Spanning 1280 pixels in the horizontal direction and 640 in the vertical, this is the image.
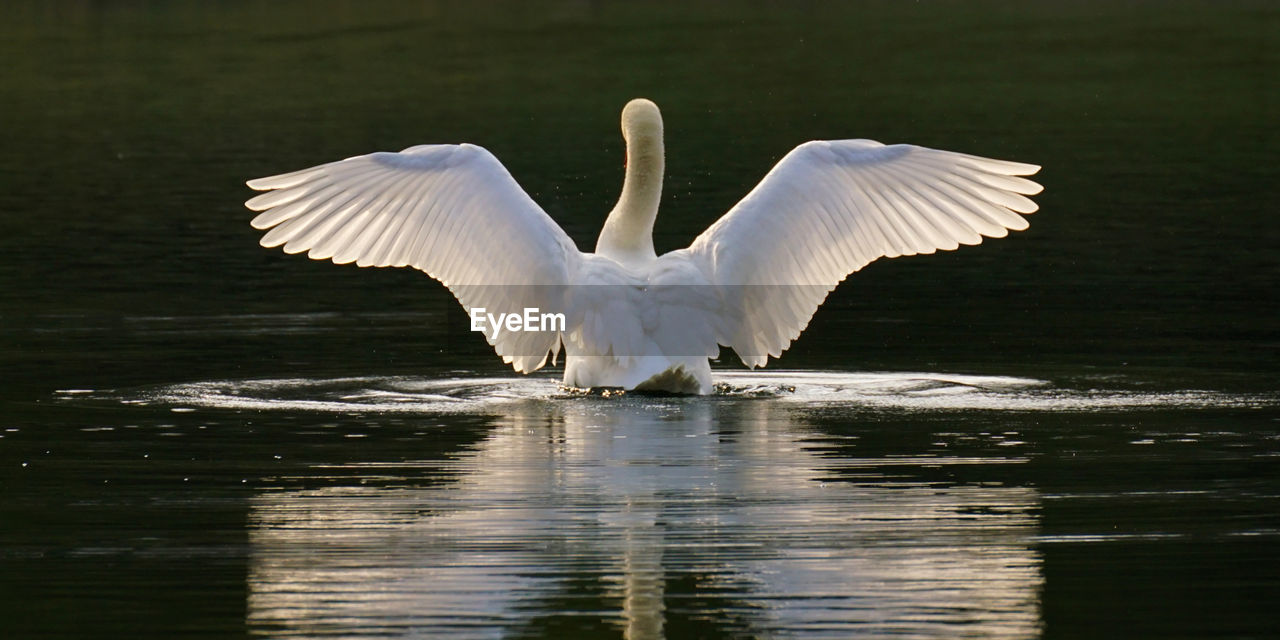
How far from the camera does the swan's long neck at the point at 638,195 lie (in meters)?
12.5

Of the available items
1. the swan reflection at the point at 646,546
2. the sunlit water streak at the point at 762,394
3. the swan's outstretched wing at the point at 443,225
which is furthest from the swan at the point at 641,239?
the swan reflection at the point at 646,546

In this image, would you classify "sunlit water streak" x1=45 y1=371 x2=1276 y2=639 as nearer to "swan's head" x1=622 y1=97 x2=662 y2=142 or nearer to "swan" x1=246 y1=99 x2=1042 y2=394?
"swan" x1=246 y1=99 x2=1042 y2=394

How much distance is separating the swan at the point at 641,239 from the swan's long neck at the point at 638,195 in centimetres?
1

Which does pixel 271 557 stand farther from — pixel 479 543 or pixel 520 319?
pixel 520 319

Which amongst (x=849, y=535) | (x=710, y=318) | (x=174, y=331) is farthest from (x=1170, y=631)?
(x=174, y=331)

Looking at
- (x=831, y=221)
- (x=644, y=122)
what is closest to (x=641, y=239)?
(x=644, y=122)

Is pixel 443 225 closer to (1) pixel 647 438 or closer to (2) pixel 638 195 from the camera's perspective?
(2) pixel 638 195

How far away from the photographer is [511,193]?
39.0 feet

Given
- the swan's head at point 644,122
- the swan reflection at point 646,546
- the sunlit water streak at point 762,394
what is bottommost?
the swan reflection at point 646,546

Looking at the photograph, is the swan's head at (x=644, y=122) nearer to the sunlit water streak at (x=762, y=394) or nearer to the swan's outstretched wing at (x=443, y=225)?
the swan's outstretched wing at (x=443, y=225)

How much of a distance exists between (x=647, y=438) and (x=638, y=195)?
2.58 meters

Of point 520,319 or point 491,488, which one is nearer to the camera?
point 491,488

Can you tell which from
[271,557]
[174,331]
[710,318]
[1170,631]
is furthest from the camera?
[174,331]

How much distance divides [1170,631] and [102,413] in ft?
18.6
